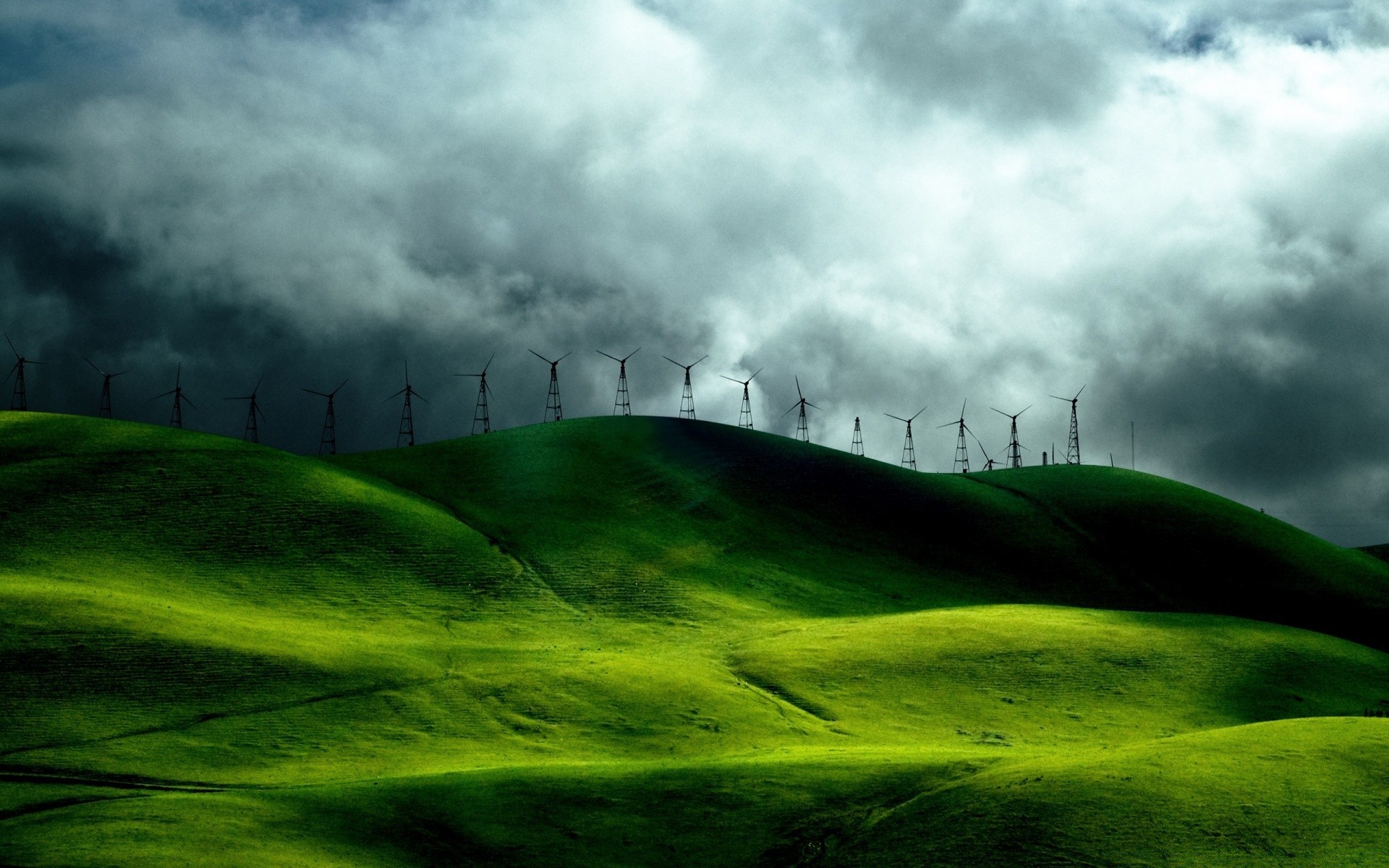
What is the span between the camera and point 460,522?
64.9m

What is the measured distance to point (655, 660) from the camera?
4406 centimetres

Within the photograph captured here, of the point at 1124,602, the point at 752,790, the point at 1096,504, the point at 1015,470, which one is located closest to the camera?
the point at 752,790

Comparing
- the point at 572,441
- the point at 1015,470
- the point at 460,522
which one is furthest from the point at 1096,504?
the point at 460,522

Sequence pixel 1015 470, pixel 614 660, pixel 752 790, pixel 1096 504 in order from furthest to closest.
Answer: pixel 1015 470, pixel 1096 504, pixel 614 660, pixel 752 790

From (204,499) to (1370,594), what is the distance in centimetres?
6595

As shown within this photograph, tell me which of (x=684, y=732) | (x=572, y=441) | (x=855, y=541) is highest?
(x=572, y=441)

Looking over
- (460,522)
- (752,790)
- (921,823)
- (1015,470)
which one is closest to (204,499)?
(460,522)

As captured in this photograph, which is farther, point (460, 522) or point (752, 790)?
point (460, 522)

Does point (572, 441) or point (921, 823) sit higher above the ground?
point (572, 441)

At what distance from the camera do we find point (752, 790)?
2764 centimetres

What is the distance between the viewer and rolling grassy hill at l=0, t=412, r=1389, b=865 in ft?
81.9

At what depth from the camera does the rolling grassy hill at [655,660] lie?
2497 cm

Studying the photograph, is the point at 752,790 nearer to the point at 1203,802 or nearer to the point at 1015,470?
the point at 1203,802

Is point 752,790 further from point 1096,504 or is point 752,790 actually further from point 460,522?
point 1096,504
